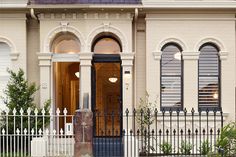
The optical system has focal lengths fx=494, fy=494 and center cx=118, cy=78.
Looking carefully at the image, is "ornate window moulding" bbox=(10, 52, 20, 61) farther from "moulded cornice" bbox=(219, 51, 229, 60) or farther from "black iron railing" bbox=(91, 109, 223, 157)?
"moulded cornice" bbox=(219, 51, 229, 60)

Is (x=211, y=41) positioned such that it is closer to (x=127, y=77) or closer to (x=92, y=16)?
(x=127, y=77)

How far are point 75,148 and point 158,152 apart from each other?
3.75 metres

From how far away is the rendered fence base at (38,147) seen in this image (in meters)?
14.4

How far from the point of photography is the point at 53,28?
1802 centimetres

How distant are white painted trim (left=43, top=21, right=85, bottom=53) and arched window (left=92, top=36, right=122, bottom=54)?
91cm

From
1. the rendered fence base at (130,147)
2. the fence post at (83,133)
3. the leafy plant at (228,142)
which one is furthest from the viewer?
the rendered fence base at (130,147)

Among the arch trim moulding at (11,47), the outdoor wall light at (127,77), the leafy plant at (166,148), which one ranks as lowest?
the leafy plant at (166,148)

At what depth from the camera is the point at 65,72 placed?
1975 cm

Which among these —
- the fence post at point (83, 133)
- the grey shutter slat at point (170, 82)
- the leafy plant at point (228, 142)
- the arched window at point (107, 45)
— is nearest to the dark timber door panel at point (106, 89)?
the arched window at point (107, 45)

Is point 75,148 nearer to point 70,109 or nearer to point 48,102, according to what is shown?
point 48,102

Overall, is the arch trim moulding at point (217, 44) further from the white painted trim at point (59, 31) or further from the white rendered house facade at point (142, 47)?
the white painted trim at point (59, 31)

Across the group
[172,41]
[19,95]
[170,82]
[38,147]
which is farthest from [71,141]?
[172,41]

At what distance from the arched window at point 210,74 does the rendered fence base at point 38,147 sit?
6.66 metres

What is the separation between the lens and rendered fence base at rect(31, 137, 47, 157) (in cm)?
1444
